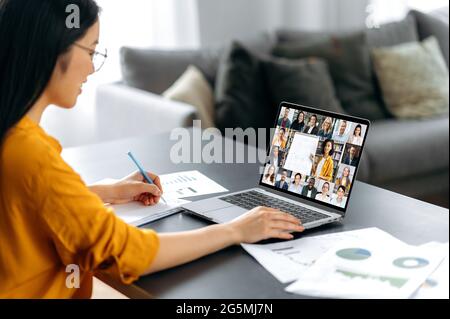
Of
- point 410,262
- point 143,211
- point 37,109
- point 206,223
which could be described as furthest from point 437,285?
point 37,109

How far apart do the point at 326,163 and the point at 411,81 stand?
7.07 feet

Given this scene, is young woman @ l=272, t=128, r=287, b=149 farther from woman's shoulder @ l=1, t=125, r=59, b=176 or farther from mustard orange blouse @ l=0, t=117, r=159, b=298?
woman's shoulder @ l=1, t=125, r=59, b=176

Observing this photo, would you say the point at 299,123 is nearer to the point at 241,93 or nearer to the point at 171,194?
the point at 171,194

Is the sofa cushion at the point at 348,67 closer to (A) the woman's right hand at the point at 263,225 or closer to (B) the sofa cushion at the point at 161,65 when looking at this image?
(B) the sofa cushion at the point at 161,65

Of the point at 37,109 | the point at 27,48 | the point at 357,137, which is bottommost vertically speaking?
the point at 357,137

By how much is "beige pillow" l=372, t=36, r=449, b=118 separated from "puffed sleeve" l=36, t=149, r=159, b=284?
96.9 inches

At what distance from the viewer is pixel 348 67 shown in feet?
11.4

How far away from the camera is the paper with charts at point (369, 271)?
1.16 metres

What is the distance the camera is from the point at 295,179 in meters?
1.55

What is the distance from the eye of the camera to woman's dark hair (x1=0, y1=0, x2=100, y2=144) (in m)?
1.22

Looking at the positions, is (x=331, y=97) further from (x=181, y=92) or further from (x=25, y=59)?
(x=25, y=59)

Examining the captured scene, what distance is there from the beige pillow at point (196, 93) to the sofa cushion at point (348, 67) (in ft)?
1.60

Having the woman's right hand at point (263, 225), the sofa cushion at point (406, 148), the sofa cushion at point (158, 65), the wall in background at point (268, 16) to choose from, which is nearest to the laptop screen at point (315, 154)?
the woman's right hand at point (263, 225)

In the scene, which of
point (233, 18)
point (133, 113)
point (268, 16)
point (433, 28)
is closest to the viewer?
point (133, 113)
